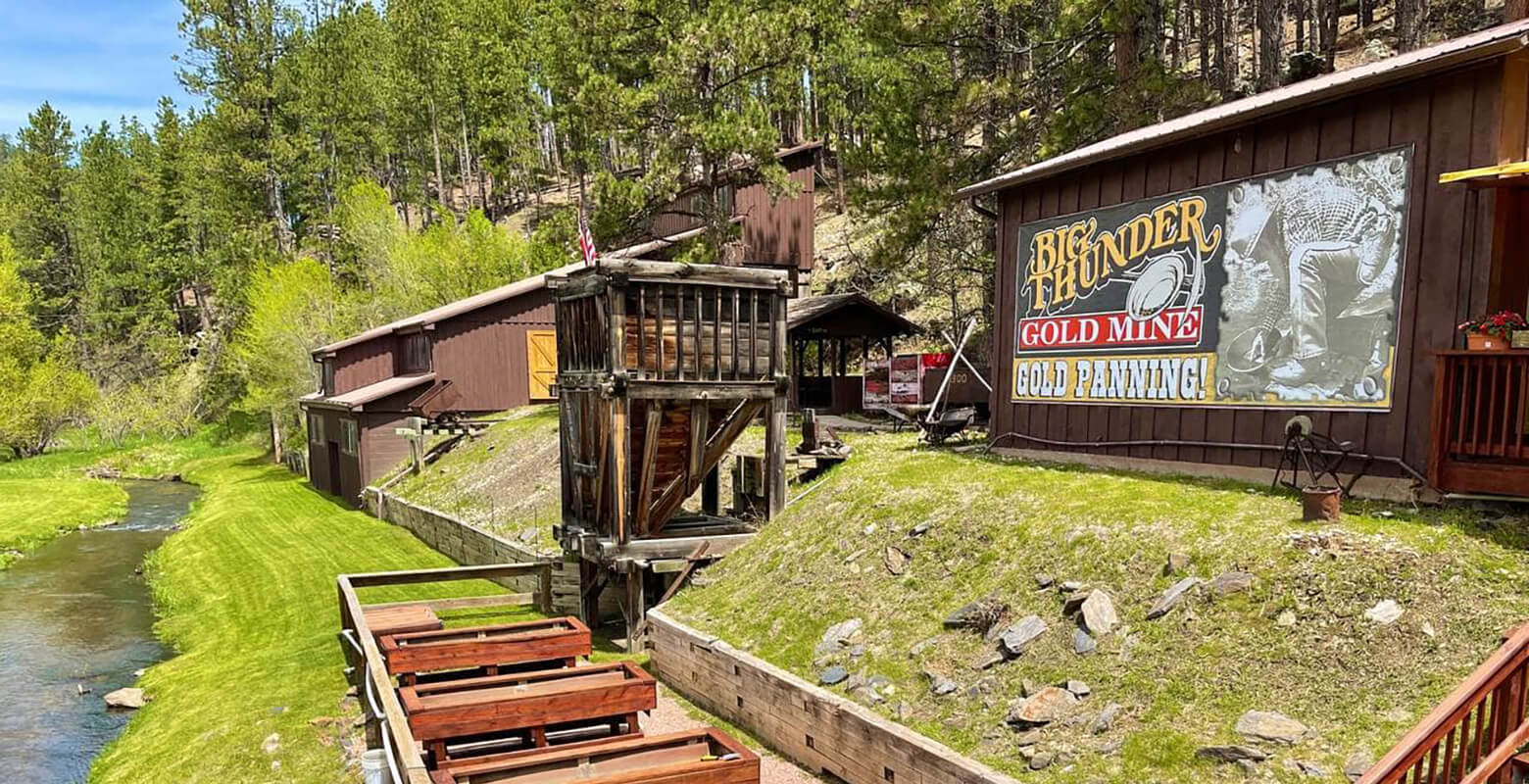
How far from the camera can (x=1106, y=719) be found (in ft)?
Result: 24.0

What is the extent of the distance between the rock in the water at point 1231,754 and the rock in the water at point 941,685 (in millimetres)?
2350

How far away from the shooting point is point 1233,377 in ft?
35.4

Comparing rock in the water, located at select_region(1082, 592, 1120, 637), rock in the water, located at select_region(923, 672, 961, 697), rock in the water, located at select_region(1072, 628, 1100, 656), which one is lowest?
rock in the water, located at select_region(923, 672, 961, 697)

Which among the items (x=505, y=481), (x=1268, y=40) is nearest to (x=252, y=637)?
(x=505, y=481)

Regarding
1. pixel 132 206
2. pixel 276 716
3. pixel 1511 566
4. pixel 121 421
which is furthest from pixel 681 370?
pixel 132 206

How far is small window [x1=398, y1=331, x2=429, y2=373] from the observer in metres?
30.8

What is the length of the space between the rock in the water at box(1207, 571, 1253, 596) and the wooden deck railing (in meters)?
2.13

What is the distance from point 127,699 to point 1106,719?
47.0ft

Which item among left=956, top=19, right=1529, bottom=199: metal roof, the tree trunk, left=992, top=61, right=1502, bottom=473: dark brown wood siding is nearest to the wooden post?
left=956, top=19, right=1529, bottom=199: metal roof

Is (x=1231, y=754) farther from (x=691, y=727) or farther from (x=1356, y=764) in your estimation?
(x=691, y=727)

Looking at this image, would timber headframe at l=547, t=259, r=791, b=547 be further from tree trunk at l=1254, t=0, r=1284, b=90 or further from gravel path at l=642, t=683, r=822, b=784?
tree trunk at l=1254, t=0, r=1284, b=90

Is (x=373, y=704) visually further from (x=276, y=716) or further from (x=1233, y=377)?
(x=1233, y=377)

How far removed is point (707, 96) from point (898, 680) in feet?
63.9

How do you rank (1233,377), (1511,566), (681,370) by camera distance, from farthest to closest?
(681,370) → (1233,377) → (1511,566)
